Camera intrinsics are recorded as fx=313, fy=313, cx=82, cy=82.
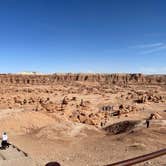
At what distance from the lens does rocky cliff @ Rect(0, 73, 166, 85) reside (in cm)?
11443

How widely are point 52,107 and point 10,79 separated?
8275 centimetres

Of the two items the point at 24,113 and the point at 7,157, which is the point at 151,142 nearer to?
the point at 7,157

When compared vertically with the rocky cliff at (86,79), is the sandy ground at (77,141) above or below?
below

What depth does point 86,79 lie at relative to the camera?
420 ft

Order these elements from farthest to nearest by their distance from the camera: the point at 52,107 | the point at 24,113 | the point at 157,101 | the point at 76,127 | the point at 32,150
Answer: the point at 157,101, the point at 52,107, the point at 24,113, the point at 76,127, the point at 32,150

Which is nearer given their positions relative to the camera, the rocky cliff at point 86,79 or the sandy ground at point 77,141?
the sandy ground at point 77,141

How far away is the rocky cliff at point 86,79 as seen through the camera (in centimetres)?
11443

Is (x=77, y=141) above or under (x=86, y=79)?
under

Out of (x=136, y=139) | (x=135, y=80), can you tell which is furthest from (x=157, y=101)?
(x=135, y=80)

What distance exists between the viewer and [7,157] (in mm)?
15016

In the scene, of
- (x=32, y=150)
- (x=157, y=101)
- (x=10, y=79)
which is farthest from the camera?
(x=10, y=79)

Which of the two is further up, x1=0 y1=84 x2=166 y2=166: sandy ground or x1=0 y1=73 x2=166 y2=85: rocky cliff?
x1=0 y1=73 x2=166 y2=85: rocky cliff

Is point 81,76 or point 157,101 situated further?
point 81,76

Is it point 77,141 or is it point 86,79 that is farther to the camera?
point 86,79
